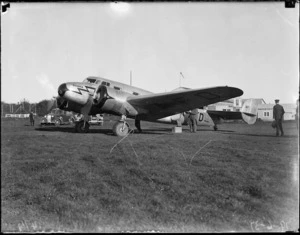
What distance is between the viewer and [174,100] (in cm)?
1281

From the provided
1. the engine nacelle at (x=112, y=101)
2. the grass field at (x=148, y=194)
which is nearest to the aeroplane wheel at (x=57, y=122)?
the engine nacelle at (x=112, y=101)

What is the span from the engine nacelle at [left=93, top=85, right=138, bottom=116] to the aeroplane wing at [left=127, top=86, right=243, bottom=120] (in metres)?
0.27

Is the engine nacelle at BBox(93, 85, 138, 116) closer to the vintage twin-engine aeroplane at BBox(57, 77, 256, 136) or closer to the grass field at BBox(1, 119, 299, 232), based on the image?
the vintage twin-engine aeroplane at BBox(57, 77, 256, 136)

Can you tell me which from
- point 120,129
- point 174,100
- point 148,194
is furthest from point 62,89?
point 148,194

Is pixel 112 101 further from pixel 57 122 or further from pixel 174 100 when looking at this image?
pixel 57 122

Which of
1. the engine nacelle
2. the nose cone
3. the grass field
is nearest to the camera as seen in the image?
the grass field

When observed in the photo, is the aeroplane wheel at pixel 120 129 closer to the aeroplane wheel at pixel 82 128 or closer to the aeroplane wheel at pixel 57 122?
the aeroplane wheel at pixel 82 128

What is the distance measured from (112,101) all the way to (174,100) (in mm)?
2820

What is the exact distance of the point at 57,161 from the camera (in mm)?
5840

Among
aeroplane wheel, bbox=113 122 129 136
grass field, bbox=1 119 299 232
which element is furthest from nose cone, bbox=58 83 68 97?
grass field, bbox=1 119 299 232

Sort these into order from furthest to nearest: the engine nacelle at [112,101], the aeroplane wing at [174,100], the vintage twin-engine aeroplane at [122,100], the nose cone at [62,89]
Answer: the engine nacelle at [112,101] < the vintage twin-engine aeroplane at [122,100] < the nose cone at [62,89] < the aeroplane wing at [174,100]

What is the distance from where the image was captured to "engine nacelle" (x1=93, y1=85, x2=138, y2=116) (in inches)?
475

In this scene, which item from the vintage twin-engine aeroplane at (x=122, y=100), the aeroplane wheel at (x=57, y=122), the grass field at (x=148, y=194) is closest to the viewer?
the grass field at (x=148, y=194)

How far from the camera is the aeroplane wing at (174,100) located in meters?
10.8
